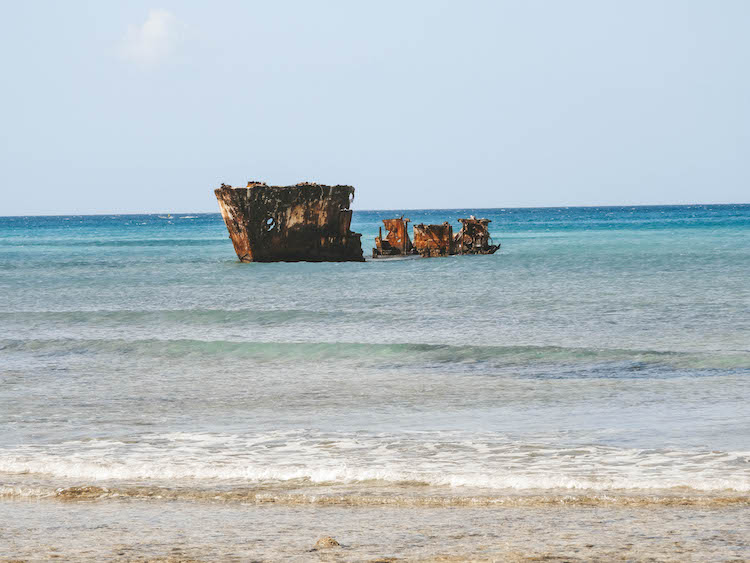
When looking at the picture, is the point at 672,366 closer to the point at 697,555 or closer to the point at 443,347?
the point at 443,347

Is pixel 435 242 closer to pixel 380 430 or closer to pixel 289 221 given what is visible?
pixel 289 221

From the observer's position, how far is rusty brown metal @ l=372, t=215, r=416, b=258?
4412cm

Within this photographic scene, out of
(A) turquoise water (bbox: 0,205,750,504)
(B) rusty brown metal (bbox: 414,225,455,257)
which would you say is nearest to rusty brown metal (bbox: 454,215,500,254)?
(B) rusty brown metal (bbox: 414,225,455,257)

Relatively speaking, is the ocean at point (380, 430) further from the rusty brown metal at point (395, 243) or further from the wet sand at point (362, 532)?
the rusty brown metal at point (395, 243)

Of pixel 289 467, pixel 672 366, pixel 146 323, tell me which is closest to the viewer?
pixel 289 467

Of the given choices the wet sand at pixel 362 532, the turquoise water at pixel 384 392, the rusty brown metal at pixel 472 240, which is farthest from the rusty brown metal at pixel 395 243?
the wet sand at pixel 362 532

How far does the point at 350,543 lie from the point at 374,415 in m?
4.70

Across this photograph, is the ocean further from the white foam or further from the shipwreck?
the shipwreck

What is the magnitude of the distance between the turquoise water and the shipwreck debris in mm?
16352

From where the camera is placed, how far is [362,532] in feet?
19.0

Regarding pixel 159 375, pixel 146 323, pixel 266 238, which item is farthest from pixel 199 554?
pixel 266 238

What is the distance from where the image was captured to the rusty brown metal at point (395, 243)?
145 feet

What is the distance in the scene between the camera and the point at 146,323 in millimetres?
20391

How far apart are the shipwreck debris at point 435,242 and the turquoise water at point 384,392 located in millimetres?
16352
